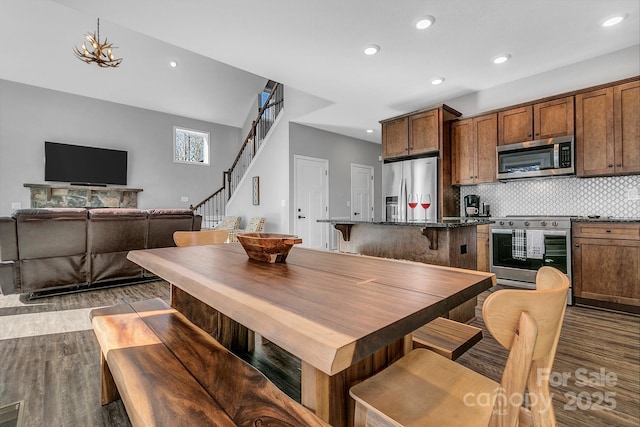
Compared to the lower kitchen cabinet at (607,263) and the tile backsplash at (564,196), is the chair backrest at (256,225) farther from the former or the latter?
the lower kitchen cabinet at (607,263)

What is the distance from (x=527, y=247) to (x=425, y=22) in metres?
2.73

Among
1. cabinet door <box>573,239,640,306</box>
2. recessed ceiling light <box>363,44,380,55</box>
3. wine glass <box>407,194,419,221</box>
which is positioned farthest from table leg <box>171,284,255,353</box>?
cabinet door <box>573,239,640,306</box>

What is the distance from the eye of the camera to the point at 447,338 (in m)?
1.23

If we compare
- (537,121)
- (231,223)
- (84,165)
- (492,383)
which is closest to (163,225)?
(231,223)

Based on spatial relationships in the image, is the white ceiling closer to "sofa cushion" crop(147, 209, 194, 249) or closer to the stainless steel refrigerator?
the stainless steel refrigerator

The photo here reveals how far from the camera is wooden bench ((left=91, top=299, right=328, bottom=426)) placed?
0.81m

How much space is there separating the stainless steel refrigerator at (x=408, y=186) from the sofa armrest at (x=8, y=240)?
4706 millimetres

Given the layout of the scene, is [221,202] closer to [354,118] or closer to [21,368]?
[354,118]

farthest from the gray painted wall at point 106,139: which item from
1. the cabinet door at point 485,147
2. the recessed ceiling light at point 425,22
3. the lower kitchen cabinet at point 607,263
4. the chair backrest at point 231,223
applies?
the lower kitchen cabinet at point 607,263

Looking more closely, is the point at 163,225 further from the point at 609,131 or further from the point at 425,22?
the point at 609,131

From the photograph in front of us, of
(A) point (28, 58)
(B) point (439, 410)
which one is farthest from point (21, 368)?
(A) point (28, 58)

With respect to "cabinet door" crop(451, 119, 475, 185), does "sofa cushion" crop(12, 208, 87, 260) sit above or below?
below

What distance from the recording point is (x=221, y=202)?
27.8ft

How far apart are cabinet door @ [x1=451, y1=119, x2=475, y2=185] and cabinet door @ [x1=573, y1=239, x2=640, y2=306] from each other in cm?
157
